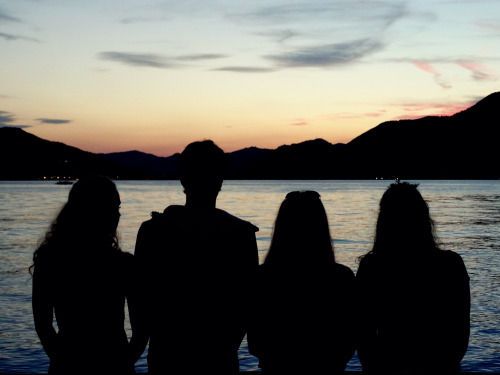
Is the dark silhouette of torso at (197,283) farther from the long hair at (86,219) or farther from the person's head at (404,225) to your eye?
the person's head at (404,225)

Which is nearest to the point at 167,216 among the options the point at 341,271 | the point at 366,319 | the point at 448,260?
the point at 341,271

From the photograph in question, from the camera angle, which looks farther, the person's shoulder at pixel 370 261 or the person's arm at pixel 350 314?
the person's shoulder at pixel 370 261

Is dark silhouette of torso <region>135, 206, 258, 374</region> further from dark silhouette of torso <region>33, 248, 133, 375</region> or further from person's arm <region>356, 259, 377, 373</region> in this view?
person's arm <region>356, 259, 377, 373</region>

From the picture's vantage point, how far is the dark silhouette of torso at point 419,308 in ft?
11.6

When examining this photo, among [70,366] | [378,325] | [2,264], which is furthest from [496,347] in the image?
[2,264]

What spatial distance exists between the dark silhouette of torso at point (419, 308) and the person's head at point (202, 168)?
99 cm

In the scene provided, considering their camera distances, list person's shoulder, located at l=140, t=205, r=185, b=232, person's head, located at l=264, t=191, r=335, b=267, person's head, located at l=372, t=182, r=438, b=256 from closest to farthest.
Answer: person's head, located at l=264, t=191, r=335, b=267 → person's shoulder, located at l=140, t=205, r=185, b=232 → person's head, located at l=372, t=182, r=438, b=256

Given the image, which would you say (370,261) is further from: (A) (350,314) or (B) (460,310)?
(B) (460,310)

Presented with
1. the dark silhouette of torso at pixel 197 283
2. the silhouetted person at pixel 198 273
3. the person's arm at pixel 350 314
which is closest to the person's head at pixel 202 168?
the silhouetted person at pixel 198 273

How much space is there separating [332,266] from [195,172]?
2.97 feet

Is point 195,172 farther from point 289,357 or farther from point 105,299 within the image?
point 289,357

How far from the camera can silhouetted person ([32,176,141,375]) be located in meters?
3.54

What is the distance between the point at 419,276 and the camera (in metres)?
3.56

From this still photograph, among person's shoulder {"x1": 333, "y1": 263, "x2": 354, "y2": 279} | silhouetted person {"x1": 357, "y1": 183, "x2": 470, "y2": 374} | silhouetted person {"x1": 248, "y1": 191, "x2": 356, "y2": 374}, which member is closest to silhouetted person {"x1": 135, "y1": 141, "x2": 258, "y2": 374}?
silhouetted person {"x1": 248, "y1": 191, "x2": 356, "y2": 374}
